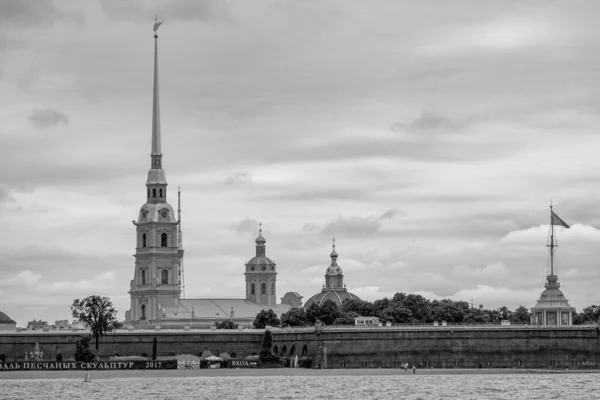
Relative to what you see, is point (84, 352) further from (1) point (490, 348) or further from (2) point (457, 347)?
(1) point (490, 348)

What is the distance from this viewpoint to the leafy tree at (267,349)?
180125 mm

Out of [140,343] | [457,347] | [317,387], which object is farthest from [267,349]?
[317,387]

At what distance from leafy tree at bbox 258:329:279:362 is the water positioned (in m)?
17.6

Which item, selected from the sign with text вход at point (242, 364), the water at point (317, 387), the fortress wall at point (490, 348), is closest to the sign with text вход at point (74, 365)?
the water at point (317, 387)

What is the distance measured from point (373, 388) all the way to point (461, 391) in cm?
877

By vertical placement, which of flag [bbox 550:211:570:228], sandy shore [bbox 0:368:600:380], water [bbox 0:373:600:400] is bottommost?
water [bbox 0:373:600:400]

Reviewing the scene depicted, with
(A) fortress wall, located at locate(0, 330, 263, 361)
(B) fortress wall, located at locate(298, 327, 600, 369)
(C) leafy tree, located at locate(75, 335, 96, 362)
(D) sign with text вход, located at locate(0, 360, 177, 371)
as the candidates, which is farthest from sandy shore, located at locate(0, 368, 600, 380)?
(A) fortress wall, located at locate(0, 330, 263, 361)

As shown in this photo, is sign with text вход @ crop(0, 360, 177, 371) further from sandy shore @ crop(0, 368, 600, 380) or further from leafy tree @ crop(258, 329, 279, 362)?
leafy tree @ crop(258, 329, 279, 362)

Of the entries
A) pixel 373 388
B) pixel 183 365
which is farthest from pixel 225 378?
pixel 373 388

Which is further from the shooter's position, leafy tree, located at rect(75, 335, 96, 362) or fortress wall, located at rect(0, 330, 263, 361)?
fortress wall, located at rect(0, 330, 263, 361)

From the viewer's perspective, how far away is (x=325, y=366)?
182m

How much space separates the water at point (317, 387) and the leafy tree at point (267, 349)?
1756 cm

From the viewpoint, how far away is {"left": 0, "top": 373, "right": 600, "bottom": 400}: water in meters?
125

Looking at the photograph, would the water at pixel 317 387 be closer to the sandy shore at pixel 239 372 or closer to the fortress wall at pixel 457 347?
A: the sandy shore at pixel 239 372
